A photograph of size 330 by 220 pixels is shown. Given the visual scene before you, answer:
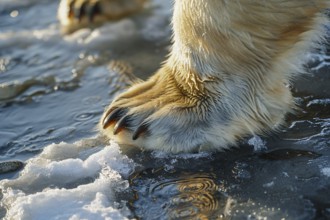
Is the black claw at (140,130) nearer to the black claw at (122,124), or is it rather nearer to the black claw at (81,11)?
the black claw at (122,124)

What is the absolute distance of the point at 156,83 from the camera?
273 centimetres

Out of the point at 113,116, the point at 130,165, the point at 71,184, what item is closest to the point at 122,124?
the point at 113,116

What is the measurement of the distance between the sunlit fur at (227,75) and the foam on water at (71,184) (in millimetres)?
147

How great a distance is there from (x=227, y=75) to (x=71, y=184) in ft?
2.42

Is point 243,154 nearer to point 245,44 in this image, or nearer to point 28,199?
point 245,44

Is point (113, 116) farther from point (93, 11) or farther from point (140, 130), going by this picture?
point (93, 11)

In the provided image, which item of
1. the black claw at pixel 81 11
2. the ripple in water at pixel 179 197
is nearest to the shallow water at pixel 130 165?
the ripple in water at pixel 179 197

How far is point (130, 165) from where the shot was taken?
2.45 meters

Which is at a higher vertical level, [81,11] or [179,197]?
[81,11]

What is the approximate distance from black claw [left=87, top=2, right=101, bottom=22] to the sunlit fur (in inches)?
59.3

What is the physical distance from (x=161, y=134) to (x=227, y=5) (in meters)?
0.56

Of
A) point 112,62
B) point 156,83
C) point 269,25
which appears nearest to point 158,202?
point 156,83

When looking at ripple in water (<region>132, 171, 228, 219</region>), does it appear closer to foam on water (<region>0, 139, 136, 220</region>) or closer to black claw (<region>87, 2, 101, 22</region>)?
foam on water (<region>0, 139, 136, 220</region>)

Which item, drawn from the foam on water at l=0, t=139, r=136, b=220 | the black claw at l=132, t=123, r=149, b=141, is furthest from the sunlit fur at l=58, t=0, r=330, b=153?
the foam on water at l=0, t=139, r=136, b=220
